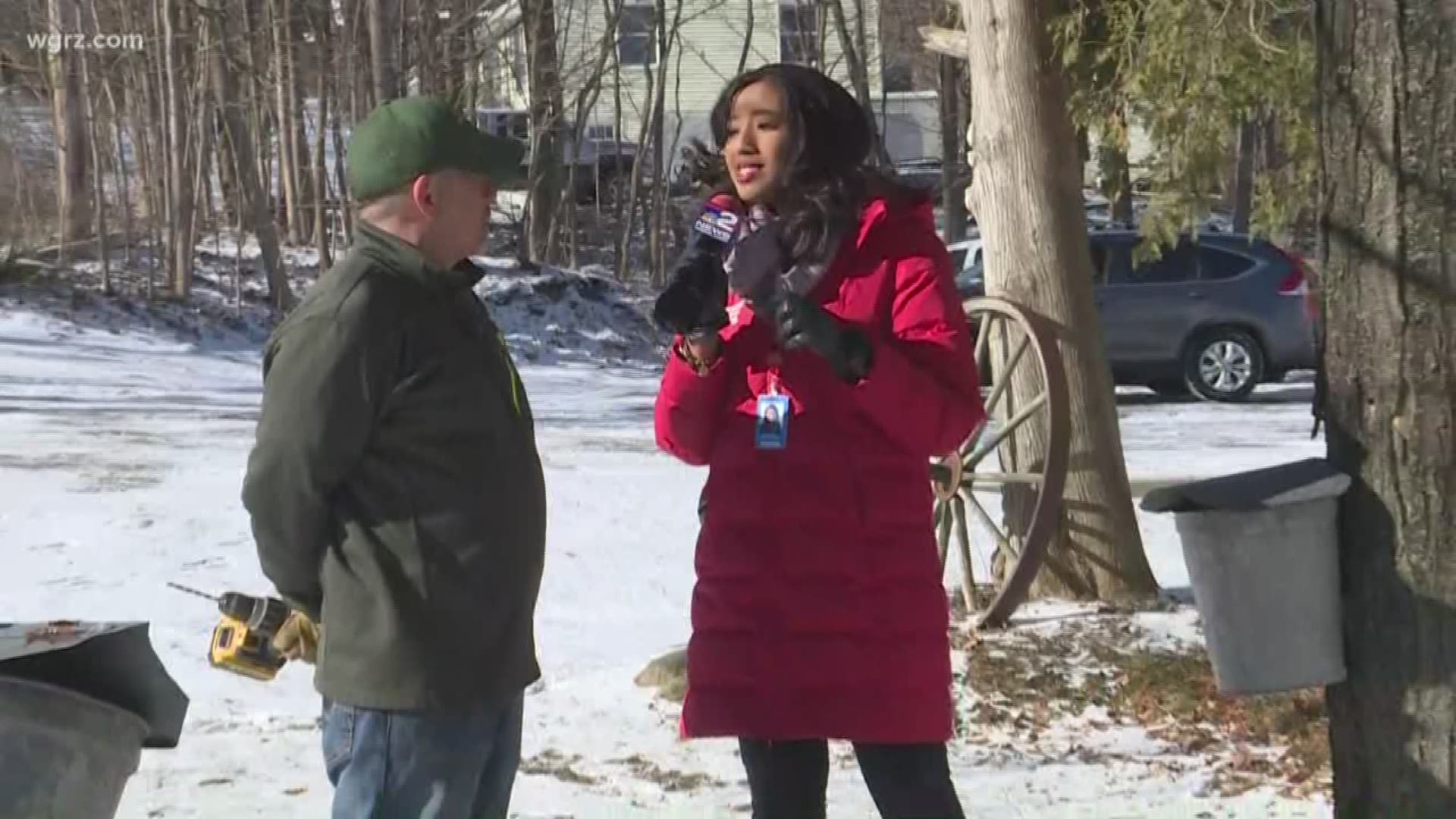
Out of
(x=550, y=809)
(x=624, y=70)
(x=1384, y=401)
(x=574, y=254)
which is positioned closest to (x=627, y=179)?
(x=574, y=254)

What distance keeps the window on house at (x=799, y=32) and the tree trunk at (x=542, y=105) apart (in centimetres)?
437

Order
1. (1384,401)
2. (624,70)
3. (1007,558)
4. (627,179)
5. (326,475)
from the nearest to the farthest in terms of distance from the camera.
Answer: (326,475) → (1384,401) → (1007,558) → (627,179) → (624,70)

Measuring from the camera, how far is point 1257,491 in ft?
9.77

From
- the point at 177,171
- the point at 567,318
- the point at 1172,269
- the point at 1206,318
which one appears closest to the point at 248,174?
the point at 177,171

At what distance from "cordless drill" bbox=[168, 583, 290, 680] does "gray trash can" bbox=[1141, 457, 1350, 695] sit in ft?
4.54

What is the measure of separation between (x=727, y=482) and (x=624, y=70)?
33.0 m

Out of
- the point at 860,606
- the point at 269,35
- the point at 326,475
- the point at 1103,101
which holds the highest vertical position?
the point at 269,35

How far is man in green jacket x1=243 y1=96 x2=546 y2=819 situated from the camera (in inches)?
112

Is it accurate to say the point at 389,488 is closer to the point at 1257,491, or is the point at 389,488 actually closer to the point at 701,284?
the point at 701,284

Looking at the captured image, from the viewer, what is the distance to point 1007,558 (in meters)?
6.59

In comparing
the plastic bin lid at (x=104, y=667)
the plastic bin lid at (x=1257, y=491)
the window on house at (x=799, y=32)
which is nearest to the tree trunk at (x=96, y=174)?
the window on house at (x=799, y=32)

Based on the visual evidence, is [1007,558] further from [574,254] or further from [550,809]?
[574,254]

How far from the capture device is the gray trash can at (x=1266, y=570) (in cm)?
296

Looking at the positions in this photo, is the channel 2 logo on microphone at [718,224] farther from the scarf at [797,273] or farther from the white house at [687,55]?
the white house at [687,55]
